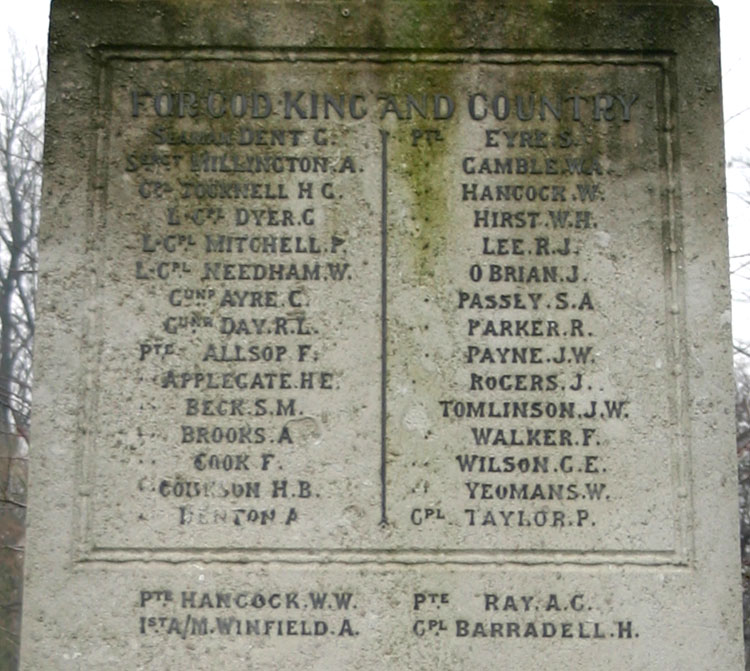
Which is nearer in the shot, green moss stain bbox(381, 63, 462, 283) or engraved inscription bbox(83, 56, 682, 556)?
engraved inscription bbox(83, 56, 682, 556)

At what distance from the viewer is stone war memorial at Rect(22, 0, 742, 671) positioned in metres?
4.02

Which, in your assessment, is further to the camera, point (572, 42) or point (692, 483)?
point (572, 42)

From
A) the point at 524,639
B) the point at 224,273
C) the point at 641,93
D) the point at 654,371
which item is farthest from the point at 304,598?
the point at 641,93

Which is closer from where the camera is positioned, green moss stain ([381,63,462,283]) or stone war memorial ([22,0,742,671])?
stone war memorial ([22,0,742,671])

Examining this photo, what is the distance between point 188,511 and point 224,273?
2.83ft

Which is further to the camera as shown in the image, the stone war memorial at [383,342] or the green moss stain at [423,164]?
the green moss stain at [423,164]

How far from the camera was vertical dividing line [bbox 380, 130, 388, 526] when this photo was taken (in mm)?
4098

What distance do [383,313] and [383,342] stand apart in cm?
11

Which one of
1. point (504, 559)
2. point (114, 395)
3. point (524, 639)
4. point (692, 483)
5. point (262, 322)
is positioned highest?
point (262, 322)

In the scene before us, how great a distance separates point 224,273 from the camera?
13.9 ft

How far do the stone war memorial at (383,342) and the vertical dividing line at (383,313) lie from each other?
0.4 inches

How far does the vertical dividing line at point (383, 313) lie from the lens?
4.10 metres

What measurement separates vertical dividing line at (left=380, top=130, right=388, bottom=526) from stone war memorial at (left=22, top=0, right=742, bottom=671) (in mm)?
10

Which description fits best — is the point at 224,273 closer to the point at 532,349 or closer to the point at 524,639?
the point at 532,349
